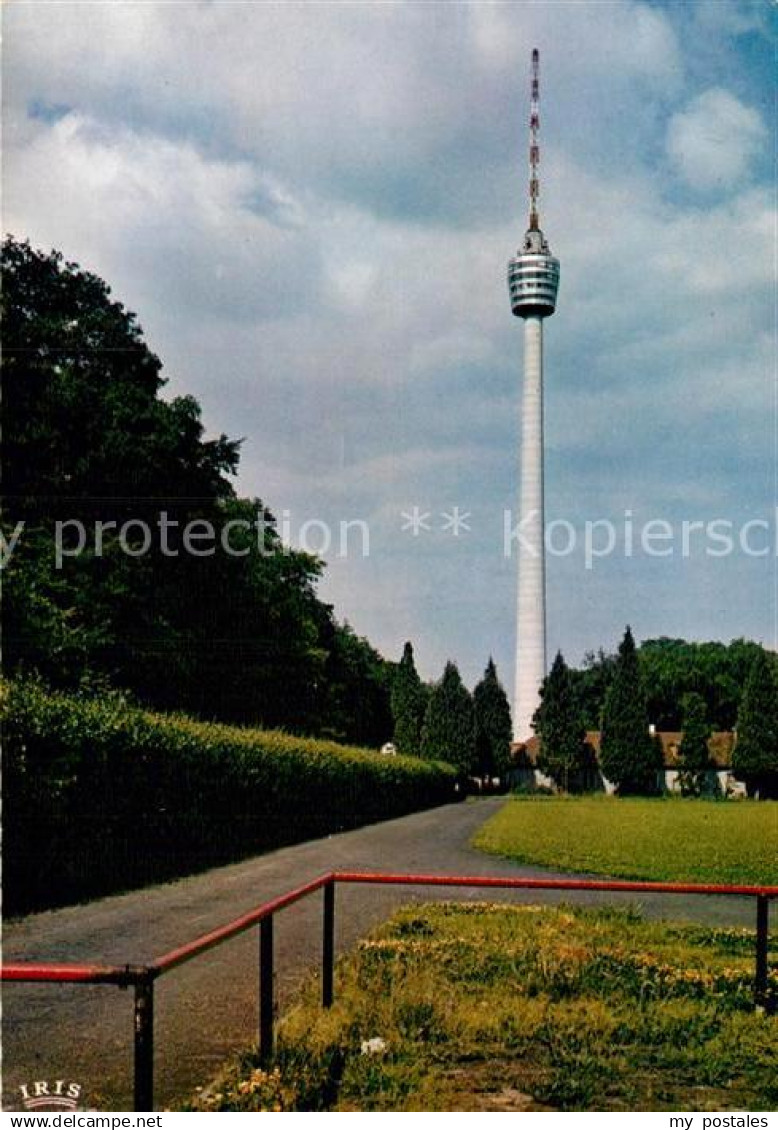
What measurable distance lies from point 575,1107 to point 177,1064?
2.39m

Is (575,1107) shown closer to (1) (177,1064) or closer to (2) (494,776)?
(1) (177,1064)

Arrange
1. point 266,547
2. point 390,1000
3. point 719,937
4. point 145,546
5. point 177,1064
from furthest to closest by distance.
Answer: point 266,547 → point 145,546 → point 719,937 → point 390,1000 → point 177,1064

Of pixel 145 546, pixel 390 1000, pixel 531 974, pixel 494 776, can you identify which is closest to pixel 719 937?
pixel 531 974

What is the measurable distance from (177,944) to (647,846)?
17.4 m

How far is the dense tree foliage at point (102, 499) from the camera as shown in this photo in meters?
32.2

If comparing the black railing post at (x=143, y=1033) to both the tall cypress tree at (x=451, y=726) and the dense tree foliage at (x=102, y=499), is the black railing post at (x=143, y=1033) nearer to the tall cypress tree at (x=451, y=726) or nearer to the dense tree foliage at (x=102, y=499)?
the dense tree foliage at (x=102, y=499)

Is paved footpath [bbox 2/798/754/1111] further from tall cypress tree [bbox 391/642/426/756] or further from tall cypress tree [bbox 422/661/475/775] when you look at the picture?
tall cypress tree [bbox 391/642/426/756]

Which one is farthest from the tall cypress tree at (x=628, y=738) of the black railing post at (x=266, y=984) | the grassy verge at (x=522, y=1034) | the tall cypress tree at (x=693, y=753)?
the black railing post at (x=266, y=984)

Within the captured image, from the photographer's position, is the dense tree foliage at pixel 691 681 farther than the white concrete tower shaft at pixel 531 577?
Yes

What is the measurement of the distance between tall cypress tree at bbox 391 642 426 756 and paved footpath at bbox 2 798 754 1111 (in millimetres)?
78974

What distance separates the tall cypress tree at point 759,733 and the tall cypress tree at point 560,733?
13585 millimetres

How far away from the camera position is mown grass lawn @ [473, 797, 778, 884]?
20.7m

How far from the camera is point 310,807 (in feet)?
102

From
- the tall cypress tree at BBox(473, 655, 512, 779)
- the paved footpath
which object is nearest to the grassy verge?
the paved footpath
